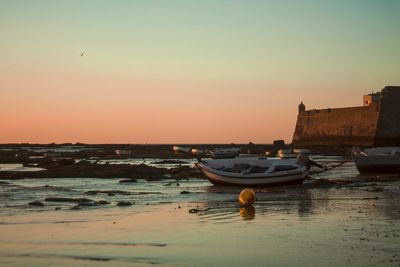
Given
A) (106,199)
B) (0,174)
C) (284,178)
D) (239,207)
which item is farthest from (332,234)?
(0,174)

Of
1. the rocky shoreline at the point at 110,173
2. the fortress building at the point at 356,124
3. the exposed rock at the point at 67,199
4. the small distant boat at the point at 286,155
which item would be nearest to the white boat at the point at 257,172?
the rocky shoreline at the point at 110,173

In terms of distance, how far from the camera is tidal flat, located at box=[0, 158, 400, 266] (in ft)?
38.5

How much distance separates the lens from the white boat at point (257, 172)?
2869 centimetres

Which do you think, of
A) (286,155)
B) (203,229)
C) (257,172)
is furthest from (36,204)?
(286,155)

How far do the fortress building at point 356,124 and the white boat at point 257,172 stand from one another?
160 feet

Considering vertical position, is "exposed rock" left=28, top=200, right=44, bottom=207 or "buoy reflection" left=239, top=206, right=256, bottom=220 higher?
"buoy reflection" left=239, top=206, right=256, bottom=220

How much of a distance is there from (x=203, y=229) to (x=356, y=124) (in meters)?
69.8

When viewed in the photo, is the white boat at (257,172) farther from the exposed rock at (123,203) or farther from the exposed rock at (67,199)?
the exposed rock at (67,199)

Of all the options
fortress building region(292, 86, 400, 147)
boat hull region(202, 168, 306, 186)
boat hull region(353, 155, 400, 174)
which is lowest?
boat hull region(202, 168, 306, 186)

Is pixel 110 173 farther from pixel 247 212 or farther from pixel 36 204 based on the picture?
pixel 247 212

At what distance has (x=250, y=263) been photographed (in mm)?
11234

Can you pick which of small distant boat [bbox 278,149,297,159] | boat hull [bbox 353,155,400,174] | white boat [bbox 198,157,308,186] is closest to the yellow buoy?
white boat [bbox 198,157,308,186]

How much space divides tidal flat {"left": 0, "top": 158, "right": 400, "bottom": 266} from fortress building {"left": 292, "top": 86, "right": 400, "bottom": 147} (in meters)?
52.8

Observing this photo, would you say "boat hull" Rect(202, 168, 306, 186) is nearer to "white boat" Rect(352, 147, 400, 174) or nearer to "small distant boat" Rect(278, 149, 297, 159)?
"white boat" Rect(352, 147, 400, 174)
